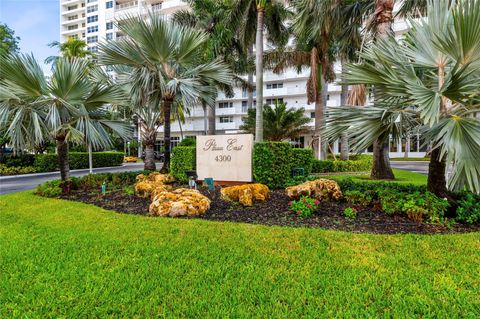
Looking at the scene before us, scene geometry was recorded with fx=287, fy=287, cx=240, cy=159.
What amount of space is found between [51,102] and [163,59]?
399cm

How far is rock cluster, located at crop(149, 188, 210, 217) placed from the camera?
5.95m

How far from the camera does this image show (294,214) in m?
5.94

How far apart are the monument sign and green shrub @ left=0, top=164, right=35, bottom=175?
1364 cm

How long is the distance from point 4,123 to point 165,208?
5479 mm

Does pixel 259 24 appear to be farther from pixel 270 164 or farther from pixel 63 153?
pixel 63 153

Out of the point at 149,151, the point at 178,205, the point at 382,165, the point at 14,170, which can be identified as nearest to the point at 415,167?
the point at 382,165

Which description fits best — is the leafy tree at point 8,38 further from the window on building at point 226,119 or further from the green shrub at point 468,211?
the green shrub at point 468,211

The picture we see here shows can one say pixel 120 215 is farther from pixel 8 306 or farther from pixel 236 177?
pixel 236 177

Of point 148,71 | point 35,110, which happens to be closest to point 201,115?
point 148,71

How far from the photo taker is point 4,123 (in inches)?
305

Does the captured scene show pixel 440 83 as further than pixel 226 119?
No

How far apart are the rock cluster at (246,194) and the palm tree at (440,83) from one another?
2541 mm

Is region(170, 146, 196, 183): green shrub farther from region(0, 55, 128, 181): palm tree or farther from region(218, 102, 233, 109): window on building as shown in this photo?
region(218, 102, 233, 109): window on building

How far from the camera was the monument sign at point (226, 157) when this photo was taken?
9492mm
